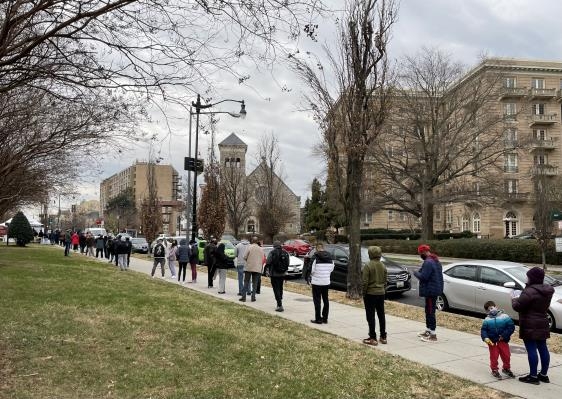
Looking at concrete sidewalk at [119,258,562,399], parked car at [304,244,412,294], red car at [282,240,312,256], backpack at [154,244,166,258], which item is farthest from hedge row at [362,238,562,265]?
concrete sidewalk at [119,258,562,399]

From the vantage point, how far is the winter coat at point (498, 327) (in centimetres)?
693

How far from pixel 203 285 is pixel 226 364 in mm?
12066

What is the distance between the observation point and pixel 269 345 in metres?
8.12

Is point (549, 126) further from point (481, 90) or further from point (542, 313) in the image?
point (542, 313)

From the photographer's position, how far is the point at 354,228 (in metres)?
15.3

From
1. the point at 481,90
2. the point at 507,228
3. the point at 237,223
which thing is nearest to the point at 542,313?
the point at 481,90

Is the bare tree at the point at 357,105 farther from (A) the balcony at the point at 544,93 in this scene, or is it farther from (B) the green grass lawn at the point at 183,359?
(A) the balcony at the point at 544,93

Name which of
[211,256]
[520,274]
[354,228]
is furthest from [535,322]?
[211,256]

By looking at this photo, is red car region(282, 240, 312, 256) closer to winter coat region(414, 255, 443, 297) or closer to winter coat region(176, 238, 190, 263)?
winter coat region(176, 238, 190, 263)

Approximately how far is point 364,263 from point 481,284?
5188 mm

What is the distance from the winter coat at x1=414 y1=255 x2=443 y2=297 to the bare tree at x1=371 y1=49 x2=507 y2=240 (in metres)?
33.5

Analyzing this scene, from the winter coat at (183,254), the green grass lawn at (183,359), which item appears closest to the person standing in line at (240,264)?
the green grass lawn at (183,359)

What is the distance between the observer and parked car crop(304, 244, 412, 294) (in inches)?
659

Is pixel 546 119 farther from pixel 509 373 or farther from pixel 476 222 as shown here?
pixel 509 373
